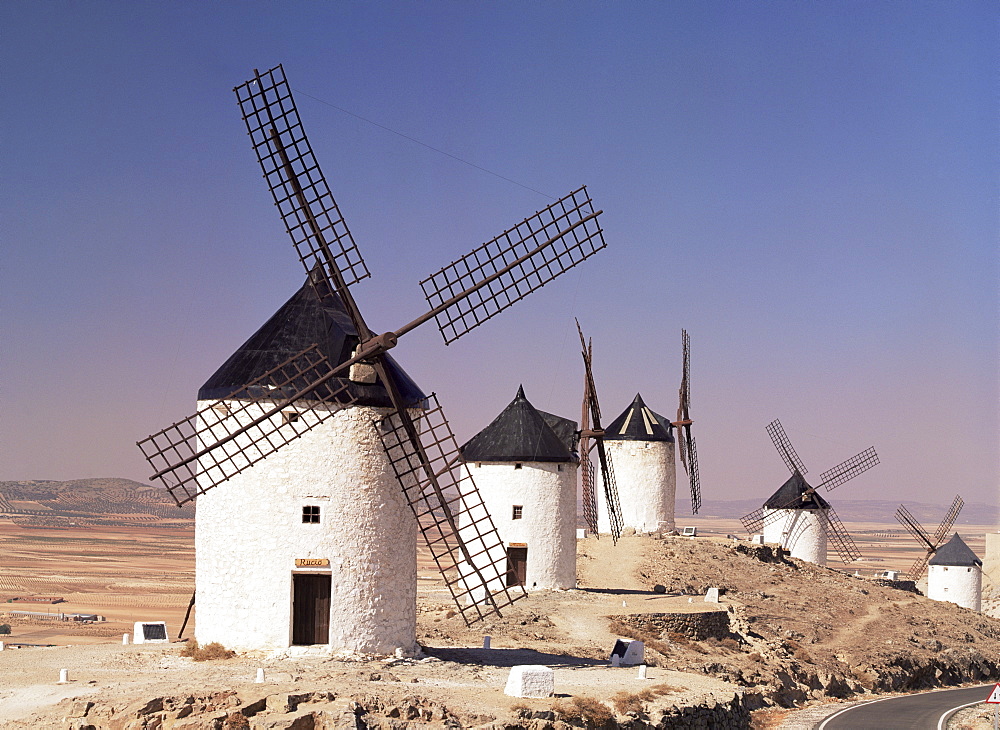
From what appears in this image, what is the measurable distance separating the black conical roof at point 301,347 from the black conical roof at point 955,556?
117 ft

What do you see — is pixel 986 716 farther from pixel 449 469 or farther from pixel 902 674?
pixel 449 469

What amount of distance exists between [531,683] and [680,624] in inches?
539

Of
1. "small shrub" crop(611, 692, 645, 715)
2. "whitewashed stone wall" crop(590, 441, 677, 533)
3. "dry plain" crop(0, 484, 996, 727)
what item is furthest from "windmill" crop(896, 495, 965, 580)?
"small shrub" crop(611, 692, 645, 715)

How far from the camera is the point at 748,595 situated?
3853 cm

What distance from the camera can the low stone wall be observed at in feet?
98.0

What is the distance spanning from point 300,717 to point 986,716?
19.0 metres

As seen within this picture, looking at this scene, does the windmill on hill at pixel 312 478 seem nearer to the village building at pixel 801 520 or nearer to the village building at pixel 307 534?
the village building at pixel 307 534

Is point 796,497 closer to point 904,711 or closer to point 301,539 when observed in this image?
point 904,711

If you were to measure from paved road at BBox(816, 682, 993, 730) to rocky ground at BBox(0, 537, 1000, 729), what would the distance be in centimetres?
106

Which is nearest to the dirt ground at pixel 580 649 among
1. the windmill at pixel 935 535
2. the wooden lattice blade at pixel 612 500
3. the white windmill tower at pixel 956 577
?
the wooden lattice blade at pixel 612 500

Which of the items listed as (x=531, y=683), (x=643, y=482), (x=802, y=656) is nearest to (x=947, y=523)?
(x=643, y=482)

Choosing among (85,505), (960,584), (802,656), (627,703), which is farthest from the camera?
(85,505)

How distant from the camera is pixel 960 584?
49219mm

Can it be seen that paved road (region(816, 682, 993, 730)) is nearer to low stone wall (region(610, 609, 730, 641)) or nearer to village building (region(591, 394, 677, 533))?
low stone wall (region(610, 609, 730, 641))
